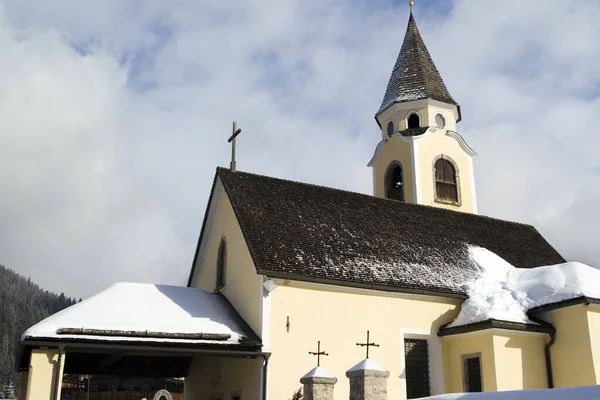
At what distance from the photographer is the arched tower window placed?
29.2 m

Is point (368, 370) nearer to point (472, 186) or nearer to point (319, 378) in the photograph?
point (319, 378)

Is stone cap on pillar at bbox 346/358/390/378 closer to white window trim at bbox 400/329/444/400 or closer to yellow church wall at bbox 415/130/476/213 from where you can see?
white window trim at bbox 400/329/444/400

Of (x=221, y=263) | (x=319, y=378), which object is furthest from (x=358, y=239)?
(x=319, y=378)

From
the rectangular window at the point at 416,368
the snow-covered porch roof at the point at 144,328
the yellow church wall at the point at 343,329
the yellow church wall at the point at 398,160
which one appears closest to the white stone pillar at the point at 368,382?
the snow-covered porch roof at the point at 144,328

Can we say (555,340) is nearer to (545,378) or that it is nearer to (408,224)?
(545,378)

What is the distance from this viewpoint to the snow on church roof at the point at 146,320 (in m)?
14.9

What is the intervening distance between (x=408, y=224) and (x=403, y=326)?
4879mm

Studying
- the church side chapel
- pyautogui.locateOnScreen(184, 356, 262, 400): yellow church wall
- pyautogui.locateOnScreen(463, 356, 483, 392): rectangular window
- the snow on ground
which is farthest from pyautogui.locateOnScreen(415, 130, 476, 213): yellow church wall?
the snow on ground

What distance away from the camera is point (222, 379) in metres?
18.6

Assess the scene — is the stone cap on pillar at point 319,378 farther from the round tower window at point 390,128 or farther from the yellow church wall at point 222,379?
the round tower window at point 390,128

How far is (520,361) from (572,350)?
1373 mm

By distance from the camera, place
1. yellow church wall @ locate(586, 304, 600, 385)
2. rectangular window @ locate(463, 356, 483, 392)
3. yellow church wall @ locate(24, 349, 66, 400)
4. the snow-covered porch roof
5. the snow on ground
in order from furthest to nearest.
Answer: rectangular window @ locate(463, 356, 483, 392), yellow church wall @ locate(586, 304, 600, 385), the snow-covered porch roof, yellow church wall @ locate(24, 349, 66, 400), the snow on ground

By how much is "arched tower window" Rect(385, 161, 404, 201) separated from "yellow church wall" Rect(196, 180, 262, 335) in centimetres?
1029

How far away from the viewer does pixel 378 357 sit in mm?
17578
